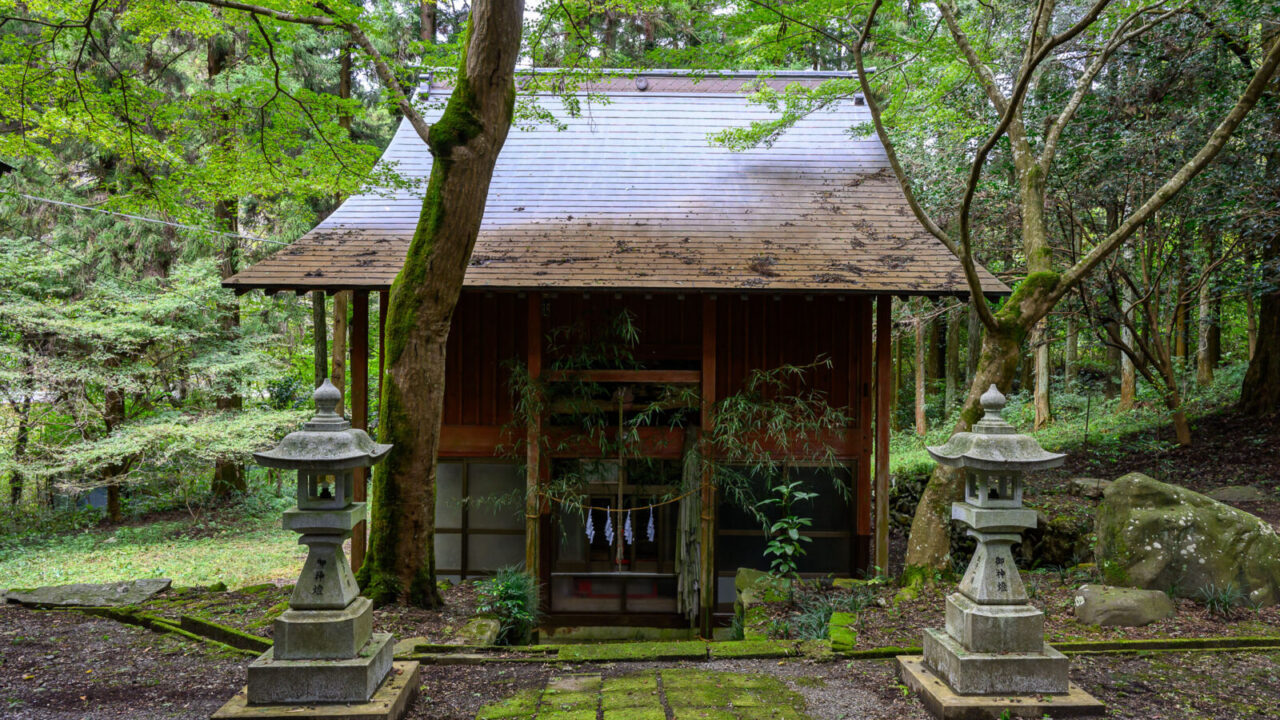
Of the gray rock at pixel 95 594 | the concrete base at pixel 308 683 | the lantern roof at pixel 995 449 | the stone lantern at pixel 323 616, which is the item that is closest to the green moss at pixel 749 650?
the lantern roof at pixel 995 449

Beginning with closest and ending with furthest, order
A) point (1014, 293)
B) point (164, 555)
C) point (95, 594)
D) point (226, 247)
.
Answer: point (95, 594) < point (1014, 293) < point (164, 555) < point (226, 247)

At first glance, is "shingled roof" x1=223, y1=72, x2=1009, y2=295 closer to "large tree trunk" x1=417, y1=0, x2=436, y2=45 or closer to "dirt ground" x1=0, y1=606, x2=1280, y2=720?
"dirt ground" x1=0, y1=606, x2=1280, y2=720

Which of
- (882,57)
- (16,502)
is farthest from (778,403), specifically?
(16,502)

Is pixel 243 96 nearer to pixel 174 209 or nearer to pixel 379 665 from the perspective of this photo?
pixel 174 209

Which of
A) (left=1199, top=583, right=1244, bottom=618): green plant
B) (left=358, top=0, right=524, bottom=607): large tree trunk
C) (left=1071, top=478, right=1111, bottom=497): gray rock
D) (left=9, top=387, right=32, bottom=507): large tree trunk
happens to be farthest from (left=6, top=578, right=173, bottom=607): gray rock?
(left=1071, top=478, right=1111, bottom=497): gray rock

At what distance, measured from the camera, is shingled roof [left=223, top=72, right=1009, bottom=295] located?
671cm

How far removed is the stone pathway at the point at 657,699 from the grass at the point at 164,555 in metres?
6.97

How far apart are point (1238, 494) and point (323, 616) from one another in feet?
30.7

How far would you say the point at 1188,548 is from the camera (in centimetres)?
533

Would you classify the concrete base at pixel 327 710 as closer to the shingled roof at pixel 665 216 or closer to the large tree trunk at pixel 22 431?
the shingled roof at pixel 665 216

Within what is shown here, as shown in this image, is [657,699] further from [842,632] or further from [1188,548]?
[1188,548]

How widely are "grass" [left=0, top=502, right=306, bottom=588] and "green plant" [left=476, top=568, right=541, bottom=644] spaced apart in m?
5.25

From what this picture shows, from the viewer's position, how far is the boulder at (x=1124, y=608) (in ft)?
16.6

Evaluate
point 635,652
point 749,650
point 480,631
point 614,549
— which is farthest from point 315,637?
point 614,549
